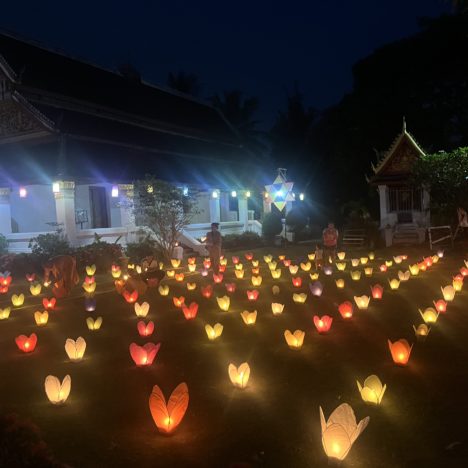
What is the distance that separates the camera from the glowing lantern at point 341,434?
3268mm

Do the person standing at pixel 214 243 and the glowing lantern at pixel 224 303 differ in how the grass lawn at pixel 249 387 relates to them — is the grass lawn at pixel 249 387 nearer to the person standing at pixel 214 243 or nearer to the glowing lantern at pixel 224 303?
the glowing lantern at pixel 224 303

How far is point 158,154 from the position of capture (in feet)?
71.3

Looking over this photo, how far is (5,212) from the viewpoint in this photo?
1816cm

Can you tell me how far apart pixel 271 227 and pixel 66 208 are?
11019 mm

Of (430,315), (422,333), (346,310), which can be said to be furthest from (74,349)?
(430,315)

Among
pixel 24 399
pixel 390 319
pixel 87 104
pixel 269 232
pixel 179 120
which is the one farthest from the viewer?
pixel 179 120

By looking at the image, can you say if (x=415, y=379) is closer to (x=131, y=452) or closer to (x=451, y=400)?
(x=451, y=400)

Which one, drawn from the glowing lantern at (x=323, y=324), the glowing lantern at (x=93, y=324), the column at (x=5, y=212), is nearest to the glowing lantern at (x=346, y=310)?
the glowing lantern at (x=323, y=324)

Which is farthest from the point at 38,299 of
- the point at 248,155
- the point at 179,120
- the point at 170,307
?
the point at 248,155

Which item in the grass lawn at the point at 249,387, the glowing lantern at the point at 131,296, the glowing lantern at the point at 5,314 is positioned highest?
the glowing lantern at the point at 131,296

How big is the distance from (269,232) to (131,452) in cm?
2090

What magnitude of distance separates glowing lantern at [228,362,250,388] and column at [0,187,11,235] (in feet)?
51.7

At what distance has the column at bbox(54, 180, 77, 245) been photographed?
16156mm

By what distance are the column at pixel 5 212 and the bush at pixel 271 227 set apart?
11868 millimetres
